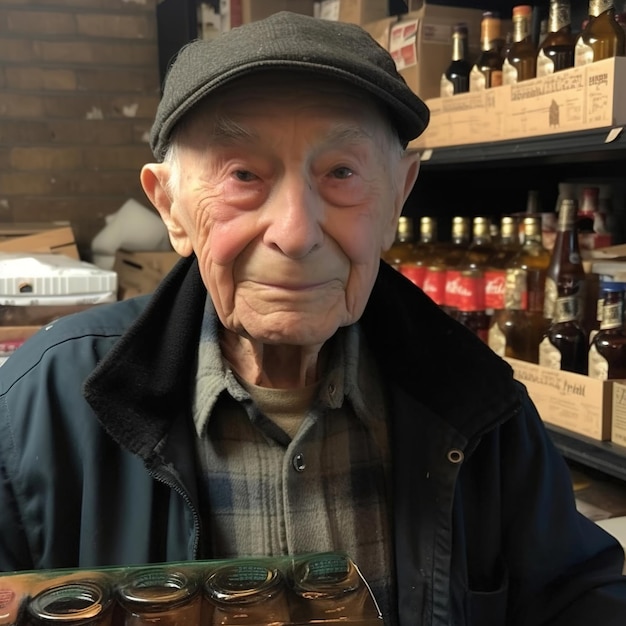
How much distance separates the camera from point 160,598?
626 mm

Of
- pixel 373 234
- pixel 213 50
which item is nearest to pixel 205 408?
pixel 373 234

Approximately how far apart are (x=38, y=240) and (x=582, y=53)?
198 centimetres

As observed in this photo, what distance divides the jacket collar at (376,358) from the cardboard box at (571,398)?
639 mm

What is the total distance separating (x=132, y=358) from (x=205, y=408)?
0.11 meters

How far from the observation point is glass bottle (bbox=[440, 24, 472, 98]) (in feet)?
6.40

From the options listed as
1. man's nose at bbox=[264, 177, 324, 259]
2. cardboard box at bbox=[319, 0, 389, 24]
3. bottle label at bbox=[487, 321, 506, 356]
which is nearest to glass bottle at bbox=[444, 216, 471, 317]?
bottle label at bbox=[487, 321, 506, 356]

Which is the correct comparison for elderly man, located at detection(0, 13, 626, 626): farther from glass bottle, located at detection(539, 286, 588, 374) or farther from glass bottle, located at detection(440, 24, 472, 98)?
glass bottle, located at detection(440, 24, 472, 98)

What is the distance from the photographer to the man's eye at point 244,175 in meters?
0.83

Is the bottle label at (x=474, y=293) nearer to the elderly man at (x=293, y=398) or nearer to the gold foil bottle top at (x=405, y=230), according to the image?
the gold foil bottle top at (x=405, y=230)

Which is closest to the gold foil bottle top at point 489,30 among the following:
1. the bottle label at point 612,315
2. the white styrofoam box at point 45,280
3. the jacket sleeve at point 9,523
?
the bottle label at point 612,315

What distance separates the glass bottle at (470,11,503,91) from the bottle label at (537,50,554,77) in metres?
0.17

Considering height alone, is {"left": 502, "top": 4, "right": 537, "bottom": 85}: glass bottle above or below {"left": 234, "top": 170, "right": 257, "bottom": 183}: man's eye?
above

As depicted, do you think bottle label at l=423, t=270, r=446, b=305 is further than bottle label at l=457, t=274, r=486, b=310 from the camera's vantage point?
Yes

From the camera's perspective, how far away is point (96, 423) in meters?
0.89
